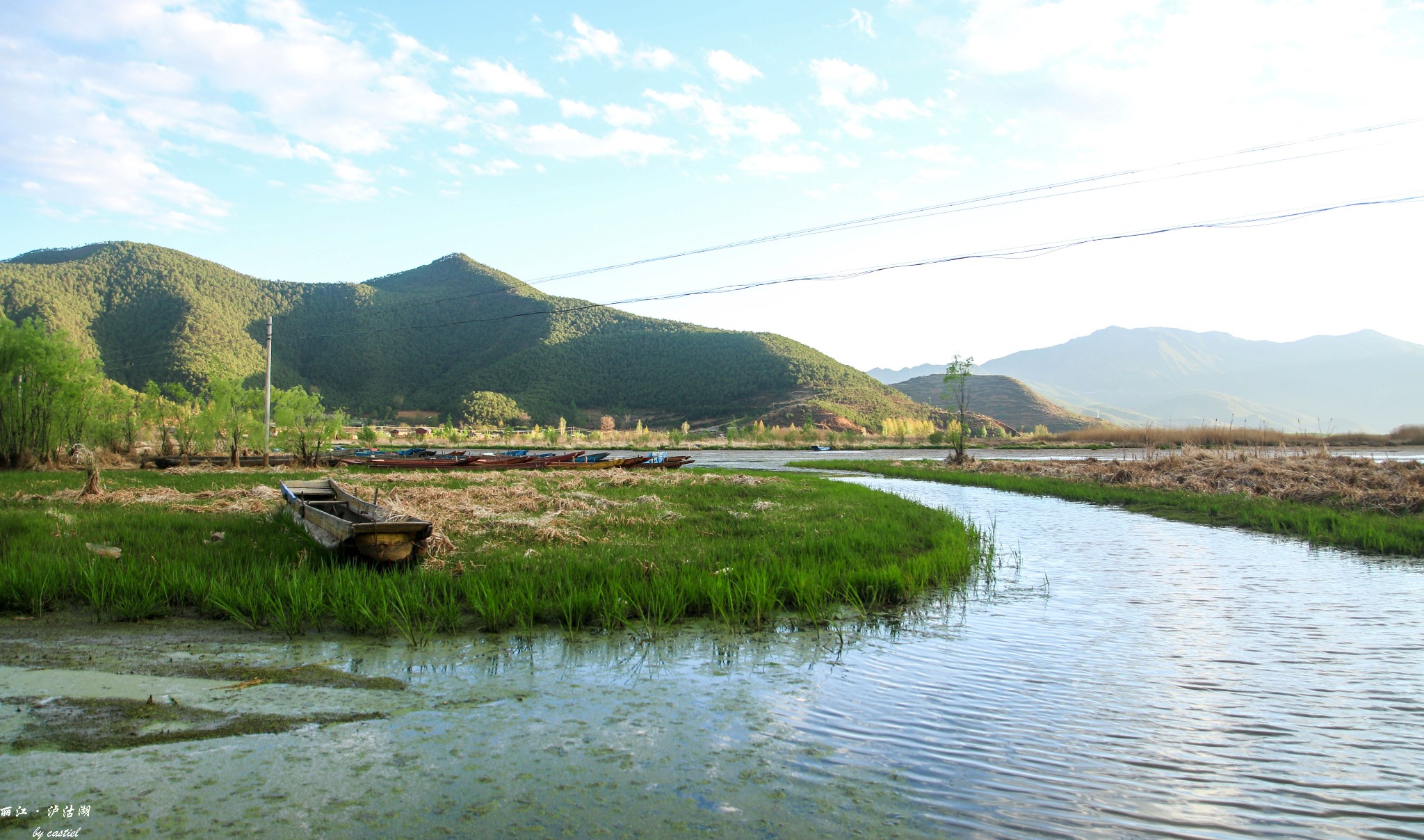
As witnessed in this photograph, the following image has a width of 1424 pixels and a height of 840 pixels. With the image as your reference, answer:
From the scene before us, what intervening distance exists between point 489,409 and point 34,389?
52210mm

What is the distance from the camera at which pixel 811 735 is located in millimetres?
4035

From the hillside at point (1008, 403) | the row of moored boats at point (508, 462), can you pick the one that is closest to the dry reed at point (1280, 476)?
the row of moored boats at point (508, 462)

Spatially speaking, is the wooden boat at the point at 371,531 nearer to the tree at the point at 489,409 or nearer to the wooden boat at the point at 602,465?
the wooden boat at the point at 602,465

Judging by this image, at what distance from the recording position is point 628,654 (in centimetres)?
567

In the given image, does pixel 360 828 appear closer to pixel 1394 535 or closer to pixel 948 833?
pixel 948 833

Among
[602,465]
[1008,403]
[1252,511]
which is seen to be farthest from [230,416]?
[1008,403]

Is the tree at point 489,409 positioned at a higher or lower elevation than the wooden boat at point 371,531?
higher

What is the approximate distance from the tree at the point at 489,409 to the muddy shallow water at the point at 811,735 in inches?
2696

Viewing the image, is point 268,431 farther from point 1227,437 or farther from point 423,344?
point 423,344

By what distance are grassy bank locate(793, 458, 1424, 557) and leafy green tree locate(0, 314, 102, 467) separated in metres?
29.2

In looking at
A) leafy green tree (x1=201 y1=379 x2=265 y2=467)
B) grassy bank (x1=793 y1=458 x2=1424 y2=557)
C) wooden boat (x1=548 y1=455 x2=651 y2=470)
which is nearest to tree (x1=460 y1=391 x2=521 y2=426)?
leafy green tree (x1=201 y1=379 x2=265 y2=467)

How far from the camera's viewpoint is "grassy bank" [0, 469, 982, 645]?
6594mm

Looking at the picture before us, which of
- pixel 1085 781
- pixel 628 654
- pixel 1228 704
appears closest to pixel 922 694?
pixel 1085 781

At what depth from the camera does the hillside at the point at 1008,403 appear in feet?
335
